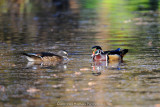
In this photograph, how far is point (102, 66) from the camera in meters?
12.5

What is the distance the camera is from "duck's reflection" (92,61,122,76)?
11.6 metres

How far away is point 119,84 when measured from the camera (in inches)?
384

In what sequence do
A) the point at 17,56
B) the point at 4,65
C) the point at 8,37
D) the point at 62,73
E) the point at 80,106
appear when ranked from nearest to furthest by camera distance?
the point at 80,106
the point at 62,73
the point at 4,65
the point at 17,56
the point at 8,37

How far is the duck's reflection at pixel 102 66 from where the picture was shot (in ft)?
37.9

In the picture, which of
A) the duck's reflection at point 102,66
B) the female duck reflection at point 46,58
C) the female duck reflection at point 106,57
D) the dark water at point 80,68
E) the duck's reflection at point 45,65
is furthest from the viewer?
the female duck reflection at point 46,58

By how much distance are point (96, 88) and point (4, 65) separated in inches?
157

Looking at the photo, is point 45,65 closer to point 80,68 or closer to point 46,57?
point 46,57

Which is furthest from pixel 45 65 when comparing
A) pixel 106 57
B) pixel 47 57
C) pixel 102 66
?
pixel 106 57

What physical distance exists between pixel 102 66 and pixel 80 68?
0.79m

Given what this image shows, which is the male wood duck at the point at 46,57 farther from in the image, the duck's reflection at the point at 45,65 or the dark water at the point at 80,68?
the dark water at the point at 80,68

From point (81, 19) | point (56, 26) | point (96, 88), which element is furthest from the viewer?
point (81, 19)

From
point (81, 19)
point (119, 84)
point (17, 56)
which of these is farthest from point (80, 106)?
point (81, 19)

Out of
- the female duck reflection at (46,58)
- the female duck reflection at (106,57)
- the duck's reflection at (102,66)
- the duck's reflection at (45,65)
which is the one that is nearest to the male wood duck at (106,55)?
the female duck reflection at (106,57)

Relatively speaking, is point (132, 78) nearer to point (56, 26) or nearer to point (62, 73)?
point (62, 73)
